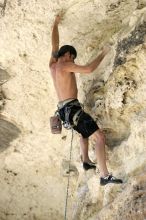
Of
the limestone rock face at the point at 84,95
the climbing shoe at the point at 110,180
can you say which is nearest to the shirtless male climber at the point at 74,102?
the climbing shoe at the point at 110,180

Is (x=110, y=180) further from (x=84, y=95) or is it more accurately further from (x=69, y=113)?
(x=84, y=95)

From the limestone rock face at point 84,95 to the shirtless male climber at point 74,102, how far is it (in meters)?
0.31

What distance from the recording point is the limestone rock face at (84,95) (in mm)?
5340

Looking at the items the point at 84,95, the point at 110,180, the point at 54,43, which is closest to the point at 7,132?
the point at 84,95

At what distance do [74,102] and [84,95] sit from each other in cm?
78

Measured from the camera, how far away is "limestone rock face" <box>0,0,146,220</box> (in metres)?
5.34

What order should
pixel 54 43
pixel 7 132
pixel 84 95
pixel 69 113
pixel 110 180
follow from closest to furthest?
pixel 110 180, pixel 69 113, pixel 54 43, pixel 84 95, pixel 7 132

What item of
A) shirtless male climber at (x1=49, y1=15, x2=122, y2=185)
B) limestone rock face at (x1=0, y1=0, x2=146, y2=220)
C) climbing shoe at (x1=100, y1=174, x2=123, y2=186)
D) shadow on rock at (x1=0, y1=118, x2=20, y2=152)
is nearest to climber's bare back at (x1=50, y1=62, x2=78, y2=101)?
shirtless male climber at (x1=49, y1=15, x2=122, y2=185)

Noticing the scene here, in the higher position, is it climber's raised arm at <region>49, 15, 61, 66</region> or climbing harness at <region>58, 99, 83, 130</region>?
climber's raised arm at <region>49, 15, 61, 66</region>

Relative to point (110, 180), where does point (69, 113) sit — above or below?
above

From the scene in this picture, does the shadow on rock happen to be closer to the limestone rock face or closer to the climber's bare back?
the limestone rock face

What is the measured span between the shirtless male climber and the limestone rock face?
31 cm

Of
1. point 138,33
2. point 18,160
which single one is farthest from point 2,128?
point 138,33

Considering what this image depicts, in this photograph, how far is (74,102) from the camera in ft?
18.3
